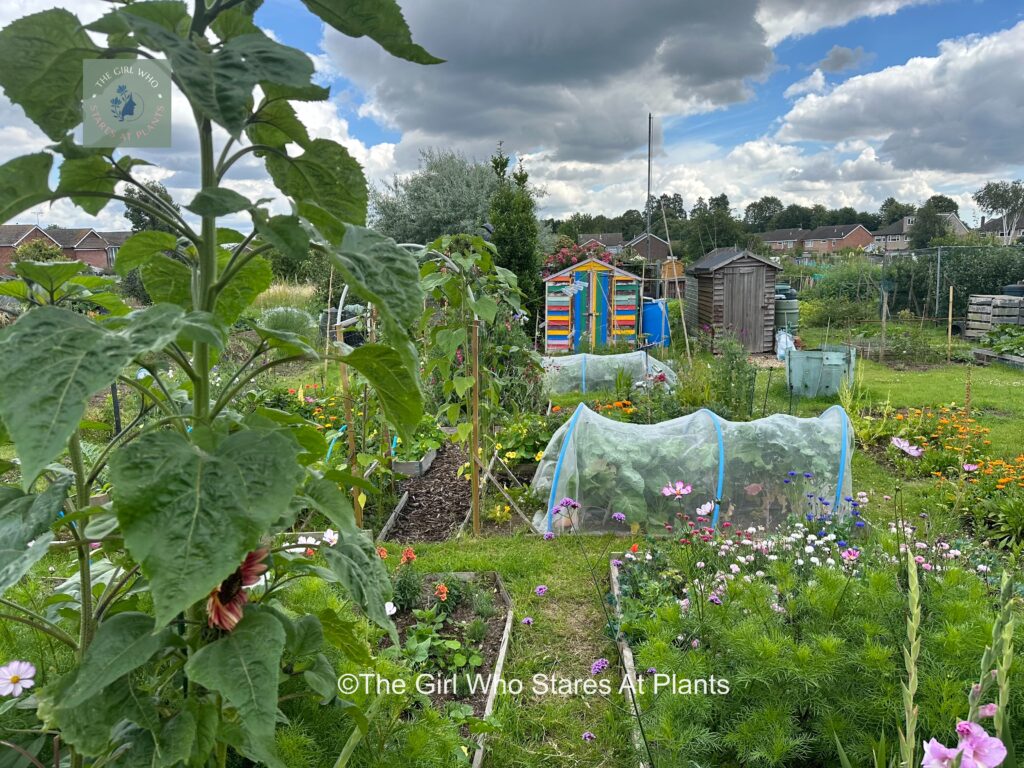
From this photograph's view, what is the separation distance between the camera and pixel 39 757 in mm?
1346

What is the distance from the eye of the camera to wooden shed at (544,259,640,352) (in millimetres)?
12719

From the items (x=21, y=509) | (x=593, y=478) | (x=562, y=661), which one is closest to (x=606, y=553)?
(x=593, y=478)

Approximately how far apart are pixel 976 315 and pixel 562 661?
594 inches

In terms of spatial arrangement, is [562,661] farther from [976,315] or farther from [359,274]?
[976,315]

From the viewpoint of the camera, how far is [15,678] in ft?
4.96

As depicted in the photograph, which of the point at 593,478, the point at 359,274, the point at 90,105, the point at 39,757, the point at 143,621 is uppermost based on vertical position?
the point at 90,105

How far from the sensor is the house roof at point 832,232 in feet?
233

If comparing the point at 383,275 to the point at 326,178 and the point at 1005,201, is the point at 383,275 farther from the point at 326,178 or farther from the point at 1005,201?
the point at 1005,201

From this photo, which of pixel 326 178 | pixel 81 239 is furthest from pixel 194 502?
pixel 81 239

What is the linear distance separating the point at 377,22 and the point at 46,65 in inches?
17.8

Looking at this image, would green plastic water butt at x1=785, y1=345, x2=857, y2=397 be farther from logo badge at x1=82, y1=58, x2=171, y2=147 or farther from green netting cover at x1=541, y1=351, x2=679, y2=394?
logo badge at x1=82, y1=58, x2=171, y2=147

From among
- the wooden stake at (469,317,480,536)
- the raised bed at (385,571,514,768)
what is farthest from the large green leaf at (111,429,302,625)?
the wooden stake at (469,317,480,536)

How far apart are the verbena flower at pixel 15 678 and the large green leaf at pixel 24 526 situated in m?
0.68

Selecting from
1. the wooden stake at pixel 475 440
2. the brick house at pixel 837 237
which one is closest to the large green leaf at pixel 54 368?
the wooden stake at pixel 475 440
